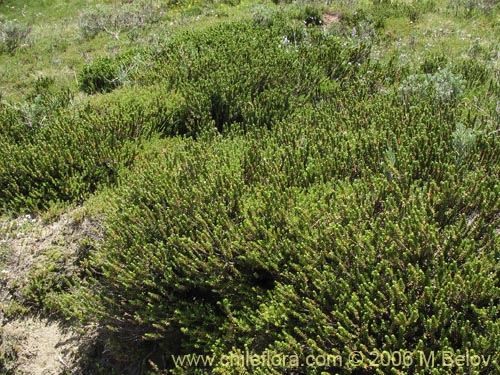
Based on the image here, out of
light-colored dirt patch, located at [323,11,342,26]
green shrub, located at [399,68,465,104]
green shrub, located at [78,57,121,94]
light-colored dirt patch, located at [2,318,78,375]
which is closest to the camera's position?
light-colored dirt patch, located at [2,318,78,375]

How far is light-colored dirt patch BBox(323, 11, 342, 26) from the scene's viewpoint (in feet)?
32.5

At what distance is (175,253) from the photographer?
3678 mm

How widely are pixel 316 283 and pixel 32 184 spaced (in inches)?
158

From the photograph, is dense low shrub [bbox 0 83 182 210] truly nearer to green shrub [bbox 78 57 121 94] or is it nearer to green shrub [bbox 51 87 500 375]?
green shrub [bbox 51 87 500 375]

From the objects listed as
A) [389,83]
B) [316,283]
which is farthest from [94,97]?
[316,283]

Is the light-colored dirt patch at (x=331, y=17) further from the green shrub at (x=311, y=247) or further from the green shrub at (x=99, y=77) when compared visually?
the green shrub at (x=311, y=247)

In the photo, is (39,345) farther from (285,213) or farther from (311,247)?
(311,247)

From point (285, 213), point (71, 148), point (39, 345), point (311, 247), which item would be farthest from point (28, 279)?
point (311, 247)

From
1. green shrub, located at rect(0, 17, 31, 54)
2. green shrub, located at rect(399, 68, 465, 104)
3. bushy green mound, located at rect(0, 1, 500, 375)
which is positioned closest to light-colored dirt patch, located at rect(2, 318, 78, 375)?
bushy green mound, located at rect(0, 1, 500, 375)

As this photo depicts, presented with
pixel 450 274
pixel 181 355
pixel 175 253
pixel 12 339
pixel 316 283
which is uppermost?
pixel 450 274

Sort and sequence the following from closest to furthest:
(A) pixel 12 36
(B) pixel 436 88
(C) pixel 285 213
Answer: (C) pixel 285 213
(B) pixel 436 88
(A) pixel 12 36

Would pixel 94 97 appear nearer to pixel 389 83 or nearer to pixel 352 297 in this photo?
pixel 389 83

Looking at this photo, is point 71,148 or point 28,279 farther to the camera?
point 71,148

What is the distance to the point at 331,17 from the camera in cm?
1022
